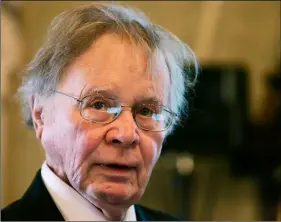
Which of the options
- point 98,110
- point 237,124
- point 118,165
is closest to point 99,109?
point 98,110

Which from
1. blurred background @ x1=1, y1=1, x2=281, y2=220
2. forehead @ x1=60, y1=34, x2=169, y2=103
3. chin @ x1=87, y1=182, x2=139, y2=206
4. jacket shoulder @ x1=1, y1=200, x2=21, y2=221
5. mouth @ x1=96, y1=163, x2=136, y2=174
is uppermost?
forehead @ x1=60, y1=34, x2=169, y2=103

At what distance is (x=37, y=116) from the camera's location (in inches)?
34.2

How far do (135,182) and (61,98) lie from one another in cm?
21

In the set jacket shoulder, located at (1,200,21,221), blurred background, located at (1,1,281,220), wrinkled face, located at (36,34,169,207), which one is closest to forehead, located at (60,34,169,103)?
wrinkled face, located at (36,34,169,207)

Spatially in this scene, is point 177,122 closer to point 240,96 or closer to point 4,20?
point 4,20

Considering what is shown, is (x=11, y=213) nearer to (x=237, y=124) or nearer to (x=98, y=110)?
(x=98, y=110)

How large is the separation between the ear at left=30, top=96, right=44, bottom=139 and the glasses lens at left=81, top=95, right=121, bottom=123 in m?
0.11

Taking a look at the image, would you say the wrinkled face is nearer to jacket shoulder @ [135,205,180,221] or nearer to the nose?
the nose

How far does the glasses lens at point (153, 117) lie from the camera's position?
80cm

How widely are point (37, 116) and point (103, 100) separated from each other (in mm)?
159

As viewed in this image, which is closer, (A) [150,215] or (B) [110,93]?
(B) [110,93]

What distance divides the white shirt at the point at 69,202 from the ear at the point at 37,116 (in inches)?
3.0

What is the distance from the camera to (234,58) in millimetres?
2893

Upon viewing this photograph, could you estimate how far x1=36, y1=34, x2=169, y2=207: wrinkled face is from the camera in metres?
0.77
